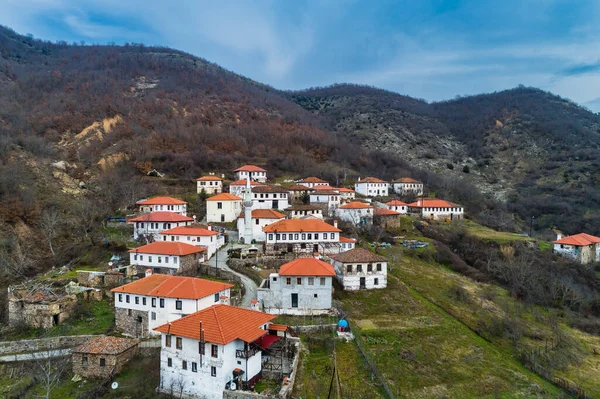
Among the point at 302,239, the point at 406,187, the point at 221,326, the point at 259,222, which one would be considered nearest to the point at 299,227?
the point at 302,239

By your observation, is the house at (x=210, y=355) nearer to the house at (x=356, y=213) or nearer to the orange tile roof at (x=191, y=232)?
the orange tile roof at (x=191, y=232)

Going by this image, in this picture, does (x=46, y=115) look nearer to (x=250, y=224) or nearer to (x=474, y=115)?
(x=250, y=224)

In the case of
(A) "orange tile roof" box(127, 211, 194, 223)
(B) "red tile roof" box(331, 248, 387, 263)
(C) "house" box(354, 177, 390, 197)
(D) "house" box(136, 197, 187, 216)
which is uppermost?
(C) "house" box(354, 177, 390, 197)

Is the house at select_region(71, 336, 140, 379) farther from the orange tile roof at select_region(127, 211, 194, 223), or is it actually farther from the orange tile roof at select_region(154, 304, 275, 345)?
the orange tile roof at select_region(127, 211, 194, 223)

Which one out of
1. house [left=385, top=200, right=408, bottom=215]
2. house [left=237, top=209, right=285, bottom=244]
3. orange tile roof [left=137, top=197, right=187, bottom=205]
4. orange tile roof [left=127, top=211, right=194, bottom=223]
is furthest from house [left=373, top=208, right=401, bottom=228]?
orange tile roof [left=137, top=197, right=187, bottom=205]

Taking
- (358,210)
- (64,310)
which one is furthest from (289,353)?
(358,210)

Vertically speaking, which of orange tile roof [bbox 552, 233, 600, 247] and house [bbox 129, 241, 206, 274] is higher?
house [bbox 129, 241, 206, 274]

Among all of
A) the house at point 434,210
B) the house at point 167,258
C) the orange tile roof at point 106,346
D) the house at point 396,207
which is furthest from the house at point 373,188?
the orange tile roof at point 106,346
